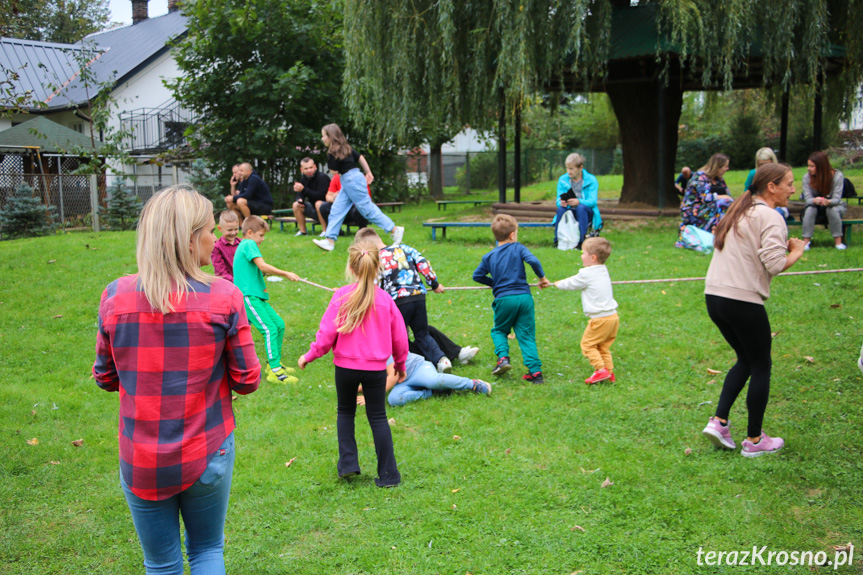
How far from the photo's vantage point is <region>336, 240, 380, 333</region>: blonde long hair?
4711 millimetres

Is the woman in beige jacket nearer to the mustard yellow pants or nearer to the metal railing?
the mustard yellow pants

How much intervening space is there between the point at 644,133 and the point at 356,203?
8135 mm

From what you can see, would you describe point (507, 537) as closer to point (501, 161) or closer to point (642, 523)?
point (642, 523)

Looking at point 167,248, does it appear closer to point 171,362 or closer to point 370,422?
point 171,362

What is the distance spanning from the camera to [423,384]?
21.0ft

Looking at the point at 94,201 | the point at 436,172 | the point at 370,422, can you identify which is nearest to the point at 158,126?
the point at 436,172

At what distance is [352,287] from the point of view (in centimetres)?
486

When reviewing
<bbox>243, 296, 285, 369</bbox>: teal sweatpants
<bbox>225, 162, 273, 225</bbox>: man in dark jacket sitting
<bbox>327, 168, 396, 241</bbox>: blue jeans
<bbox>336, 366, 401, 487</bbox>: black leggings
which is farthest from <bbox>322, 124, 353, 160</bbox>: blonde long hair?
<bbox>336, 366, 401, 487</bbox>: black leggings

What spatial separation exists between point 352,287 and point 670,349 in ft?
13.6

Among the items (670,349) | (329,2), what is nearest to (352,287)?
(670,349)

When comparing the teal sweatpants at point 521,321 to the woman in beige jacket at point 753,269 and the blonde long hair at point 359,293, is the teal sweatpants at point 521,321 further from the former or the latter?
the blonde long hair at point 359,293

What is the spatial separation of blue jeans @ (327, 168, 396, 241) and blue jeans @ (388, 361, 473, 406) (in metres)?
4.35

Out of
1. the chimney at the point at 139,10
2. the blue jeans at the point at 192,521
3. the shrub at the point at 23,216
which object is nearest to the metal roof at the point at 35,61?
the chimney at the point at 139,10

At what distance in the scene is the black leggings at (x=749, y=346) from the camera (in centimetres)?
470
